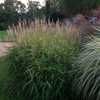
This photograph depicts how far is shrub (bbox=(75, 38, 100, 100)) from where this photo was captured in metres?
3.77

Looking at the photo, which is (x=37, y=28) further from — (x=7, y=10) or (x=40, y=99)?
(x=7, y=10)

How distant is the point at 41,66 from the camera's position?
4.29 meters

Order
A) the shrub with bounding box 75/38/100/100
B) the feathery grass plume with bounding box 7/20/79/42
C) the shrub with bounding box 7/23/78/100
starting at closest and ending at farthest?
the shrub with bounding box 75/38/100/100 < the shrub with bounding box 7/23/78/100 < the feathery grass plume with bounding box 7/20/79/42

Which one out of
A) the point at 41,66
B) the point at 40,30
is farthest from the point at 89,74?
the point at 40,30

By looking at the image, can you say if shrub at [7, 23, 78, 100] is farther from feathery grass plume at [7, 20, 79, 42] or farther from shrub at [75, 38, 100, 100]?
shrub at [75, 38, 100, 100]

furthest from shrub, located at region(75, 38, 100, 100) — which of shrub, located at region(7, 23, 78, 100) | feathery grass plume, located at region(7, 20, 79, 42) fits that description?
feathery grass plume, located at region(7, 20, 79, 42)

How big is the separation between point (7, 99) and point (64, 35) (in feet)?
4.39

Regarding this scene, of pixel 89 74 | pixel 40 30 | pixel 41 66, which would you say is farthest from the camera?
pixel 40 30

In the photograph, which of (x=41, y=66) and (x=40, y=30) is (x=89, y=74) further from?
(x=40, y=30)

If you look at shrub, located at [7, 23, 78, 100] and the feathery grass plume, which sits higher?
the feathery grass plume

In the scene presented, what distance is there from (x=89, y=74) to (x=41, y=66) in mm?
786

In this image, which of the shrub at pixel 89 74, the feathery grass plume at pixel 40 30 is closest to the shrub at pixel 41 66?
the feathery grass plume at pixel 40 30

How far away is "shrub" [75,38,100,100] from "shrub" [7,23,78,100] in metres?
0.30

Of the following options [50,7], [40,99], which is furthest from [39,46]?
[50,7]
